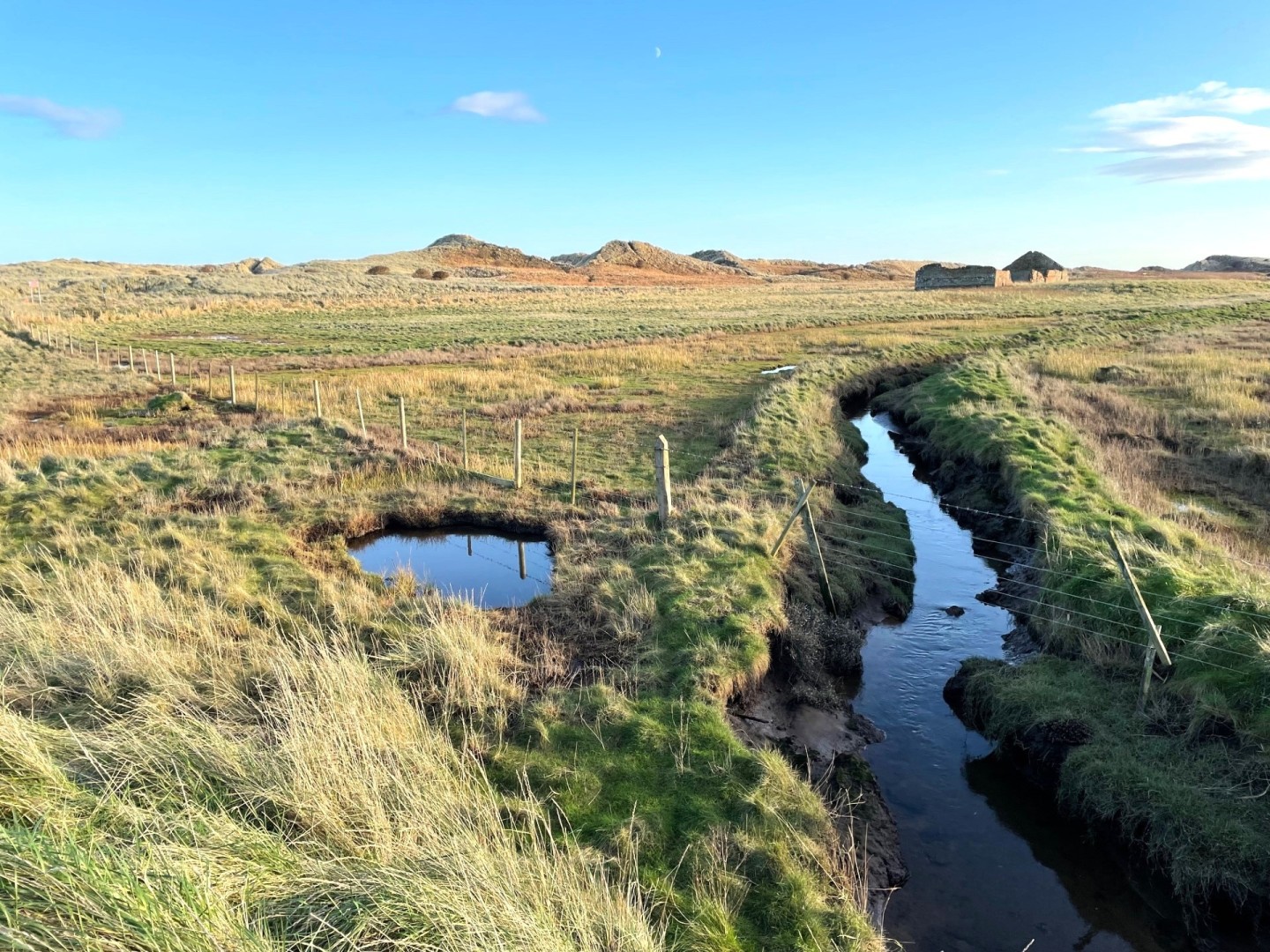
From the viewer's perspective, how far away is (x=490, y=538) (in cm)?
1430

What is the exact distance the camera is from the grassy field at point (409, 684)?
4129mm

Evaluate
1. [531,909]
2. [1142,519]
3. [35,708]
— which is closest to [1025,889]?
[531,909]

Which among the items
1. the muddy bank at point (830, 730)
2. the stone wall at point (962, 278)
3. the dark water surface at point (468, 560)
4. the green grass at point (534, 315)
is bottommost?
the muddy bank at point (830, 730)

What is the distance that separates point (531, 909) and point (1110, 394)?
2612 cm

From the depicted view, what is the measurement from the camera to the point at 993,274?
88062 mm

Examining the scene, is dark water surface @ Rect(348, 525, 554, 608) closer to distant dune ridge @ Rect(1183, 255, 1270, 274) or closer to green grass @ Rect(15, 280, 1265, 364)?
green grass @ Rect(15, 280, 1265, 364)

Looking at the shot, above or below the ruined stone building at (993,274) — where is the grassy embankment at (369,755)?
below

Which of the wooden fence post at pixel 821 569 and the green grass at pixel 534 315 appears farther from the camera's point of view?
the green grass at pixel 534 315

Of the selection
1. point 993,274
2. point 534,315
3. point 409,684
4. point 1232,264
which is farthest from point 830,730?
point 1232,264

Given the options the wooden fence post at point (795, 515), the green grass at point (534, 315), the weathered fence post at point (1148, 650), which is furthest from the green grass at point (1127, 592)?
the green grass at point (534, 315)

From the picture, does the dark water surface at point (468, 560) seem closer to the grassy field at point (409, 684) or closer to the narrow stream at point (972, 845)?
the grassy field at point (409, 684)

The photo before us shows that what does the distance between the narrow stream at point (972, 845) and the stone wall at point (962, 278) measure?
8740cm

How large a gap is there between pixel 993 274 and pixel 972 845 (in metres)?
92.4

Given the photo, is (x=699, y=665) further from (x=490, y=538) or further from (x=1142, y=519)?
(x=1142, y=519)
